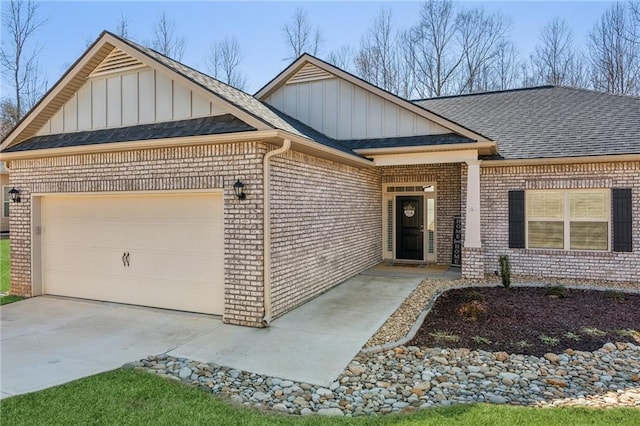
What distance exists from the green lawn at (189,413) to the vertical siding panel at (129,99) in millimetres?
5110

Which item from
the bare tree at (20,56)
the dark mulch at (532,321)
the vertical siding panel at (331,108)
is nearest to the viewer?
the dark mulch at (532,321)

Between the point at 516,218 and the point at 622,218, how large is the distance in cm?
221

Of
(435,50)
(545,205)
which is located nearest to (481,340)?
(545,205)

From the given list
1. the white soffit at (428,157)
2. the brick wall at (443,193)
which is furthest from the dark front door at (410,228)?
the white soffit at (428,157)

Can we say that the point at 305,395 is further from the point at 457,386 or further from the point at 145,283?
the point at 145,283

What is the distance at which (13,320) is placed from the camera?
6809 mm

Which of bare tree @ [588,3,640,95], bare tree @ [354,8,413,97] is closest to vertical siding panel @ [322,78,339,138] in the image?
bare tree @ [354,8,413,97]

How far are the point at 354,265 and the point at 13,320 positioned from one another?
23.3 feet

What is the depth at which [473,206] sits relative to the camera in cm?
948

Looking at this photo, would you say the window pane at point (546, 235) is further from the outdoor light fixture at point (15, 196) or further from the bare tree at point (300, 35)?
the bare tree at point (300, 35)

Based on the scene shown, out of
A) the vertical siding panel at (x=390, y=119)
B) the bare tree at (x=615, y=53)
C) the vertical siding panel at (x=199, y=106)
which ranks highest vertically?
the bare tree at (x=615, y=53)

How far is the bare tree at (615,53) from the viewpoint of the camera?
2047cm

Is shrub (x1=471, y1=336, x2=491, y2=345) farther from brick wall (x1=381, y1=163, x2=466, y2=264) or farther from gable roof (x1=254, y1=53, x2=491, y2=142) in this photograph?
brick wall (x1=381, y1=163, x2=466, y2=264)

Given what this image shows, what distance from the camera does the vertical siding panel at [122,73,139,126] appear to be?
298 inches
